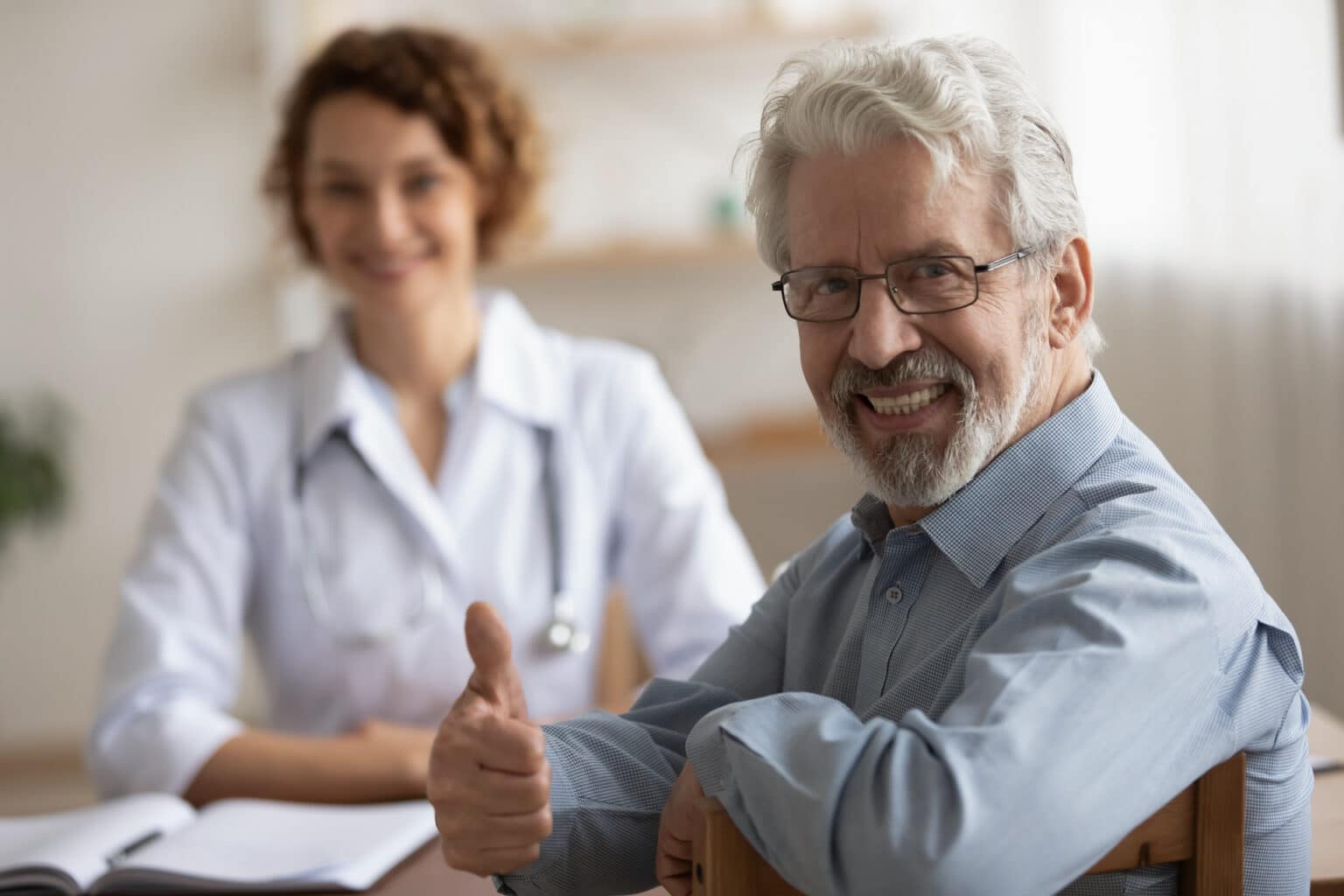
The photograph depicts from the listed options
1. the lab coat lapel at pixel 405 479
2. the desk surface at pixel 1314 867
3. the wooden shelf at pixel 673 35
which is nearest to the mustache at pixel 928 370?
the desk surface at pixel 1314 867

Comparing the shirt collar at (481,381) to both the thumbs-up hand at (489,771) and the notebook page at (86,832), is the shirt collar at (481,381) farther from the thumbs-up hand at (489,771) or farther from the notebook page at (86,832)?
the thumbs-up hand at (489,771)

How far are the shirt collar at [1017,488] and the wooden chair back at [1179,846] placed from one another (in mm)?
222

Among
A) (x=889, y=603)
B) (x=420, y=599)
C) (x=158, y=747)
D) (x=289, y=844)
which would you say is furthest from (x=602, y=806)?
(x=420, y=599)

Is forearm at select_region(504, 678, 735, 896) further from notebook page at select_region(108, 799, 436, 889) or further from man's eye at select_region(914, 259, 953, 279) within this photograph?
man's eye at select_region(914, 259, 953, 279)

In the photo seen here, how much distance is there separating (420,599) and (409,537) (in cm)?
9

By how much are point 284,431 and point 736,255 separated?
6.35ft

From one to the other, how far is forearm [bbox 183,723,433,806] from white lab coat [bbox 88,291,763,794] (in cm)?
21

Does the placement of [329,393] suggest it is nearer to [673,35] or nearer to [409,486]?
[409,486]

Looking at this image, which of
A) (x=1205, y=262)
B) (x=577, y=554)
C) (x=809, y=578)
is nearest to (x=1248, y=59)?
(x=1205, y=262)

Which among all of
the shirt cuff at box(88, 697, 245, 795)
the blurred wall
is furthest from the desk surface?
the blurred wall

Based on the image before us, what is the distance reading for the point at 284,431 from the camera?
2.08m

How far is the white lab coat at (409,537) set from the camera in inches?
78.3

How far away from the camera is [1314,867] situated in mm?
1136

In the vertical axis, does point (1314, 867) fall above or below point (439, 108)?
below
